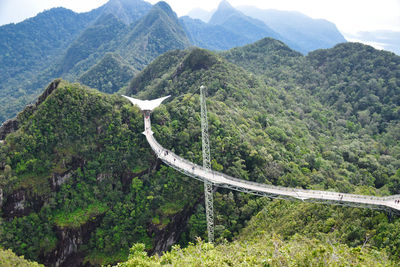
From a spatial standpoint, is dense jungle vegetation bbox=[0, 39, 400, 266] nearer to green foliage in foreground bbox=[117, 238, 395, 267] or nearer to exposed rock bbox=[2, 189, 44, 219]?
exposed rock bbox=[2, 189, 44, 219]

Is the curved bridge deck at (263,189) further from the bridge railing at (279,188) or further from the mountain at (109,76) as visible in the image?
the mountain at (109,76)

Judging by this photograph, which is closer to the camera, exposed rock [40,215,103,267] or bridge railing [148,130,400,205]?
bridge railing [148,130,400,205]

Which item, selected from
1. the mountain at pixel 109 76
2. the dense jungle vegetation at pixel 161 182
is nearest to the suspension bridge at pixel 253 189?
the dense jungle vegetation at pixel 161 182

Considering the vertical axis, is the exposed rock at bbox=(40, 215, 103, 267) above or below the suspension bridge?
below

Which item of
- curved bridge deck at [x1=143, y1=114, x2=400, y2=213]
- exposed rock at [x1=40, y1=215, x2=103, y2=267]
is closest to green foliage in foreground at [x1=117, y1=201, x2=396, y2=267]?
curved bridge deck at [x1=143, y1=114, x2=400, y2=213]

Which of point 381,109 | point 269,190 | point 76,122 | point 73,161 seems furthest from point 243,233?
point 381,109

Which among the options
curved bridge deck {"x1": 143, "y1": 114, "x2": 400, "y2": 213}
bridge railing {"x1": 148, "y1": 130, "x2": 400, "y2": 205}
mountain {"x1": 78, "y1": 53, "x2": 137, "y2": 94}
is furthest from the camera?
mountain {"x1": 78, "y1": 53, "x2": 137, "y2": 94}

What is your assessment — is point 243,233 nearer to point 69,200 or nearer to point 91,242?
point 91,242

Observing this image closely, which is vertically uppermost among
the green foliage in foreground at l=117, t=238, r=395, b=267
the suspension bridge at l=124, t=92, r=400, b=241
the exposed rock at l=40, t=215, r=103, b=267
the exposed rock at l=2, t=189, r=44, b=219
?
the green foliage in foreground at l=117, t=238, r=395, b=267

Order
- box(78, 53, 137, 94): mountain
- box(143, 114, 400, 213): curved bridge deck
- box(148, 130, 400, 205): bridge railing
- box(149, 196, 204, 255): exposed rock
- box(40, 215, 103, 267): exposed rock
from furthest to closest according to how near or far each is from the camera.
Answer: box(78, 53, 137, 94): mountain → box(149, 196, 204, 255): exposed rock → box(40, 215, 103, 267): exposed rock → box(148, 130, 400, 205): bridge railing → box(143, 114, 400, 213): curved bridge deck
